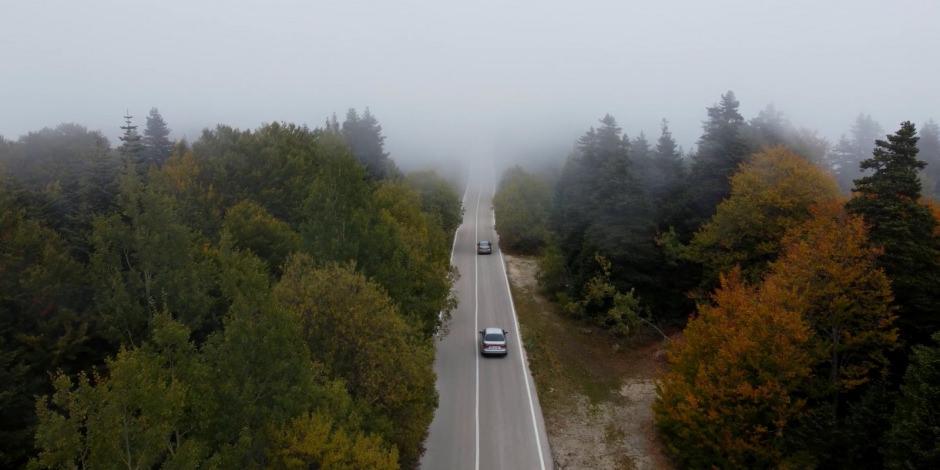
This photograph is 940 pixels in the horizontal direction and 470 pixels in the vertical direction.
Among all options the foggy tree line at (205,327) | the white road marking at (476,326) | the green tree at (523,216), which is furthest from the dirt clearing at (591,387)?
the green tree at (523,216)

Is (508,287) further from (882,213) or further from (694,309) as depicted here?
(882,213)

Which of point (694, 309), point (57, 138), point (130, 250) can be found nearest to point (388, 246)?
point (130, 250)

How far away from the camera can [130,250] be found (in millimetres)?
21938

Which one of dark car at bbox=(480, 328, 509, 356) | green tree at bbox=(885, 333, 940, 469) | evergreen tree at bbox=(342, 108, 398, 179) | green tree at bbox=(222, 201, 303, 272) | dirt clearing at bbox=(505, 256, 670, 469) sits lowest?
dirt clearing at bbox=(505, 256, 670, 469)

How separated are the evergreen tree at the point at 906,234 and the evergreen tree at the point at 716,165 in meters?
13.4

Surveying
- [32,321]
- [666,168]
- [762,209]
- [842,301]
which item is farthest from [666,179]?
[32,321]

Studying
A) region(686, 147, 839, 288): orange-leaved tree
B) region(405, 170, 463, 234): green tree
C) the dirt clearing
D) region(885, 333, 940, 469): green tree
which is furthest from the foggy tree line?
region(405, 170, 463, 234): green tree

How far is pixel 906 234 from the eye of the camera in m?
22.0

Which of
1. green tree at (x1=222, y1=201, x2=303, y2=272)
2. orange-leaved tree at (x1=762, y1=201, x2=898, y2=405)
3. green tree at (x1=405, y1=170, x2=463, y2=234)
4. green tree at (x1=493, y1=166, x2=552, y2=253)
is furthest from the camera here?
green tree at (x1=405, y1=170, x2=463, y2=234)

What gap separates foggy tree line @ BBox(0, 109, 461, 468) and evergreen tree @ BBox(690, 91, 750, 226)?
18981 millimetres

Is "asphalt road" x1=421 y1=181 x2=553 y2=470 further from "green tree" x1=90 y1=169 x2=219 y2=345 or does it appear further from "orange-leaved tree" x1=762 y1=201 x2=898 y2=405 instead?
"orange-leaved tree" x1=762 y1=201 x2=898 y2=405

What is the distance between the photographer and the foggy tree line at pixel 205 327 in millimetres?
11531

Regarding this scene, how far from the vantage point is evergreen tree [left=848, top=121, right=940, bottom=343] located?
71.6 ft

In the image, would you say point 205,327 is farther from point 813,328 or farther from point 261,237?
point 813,328
